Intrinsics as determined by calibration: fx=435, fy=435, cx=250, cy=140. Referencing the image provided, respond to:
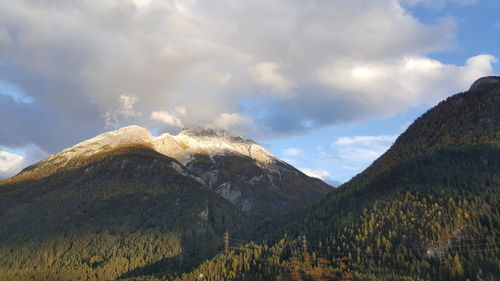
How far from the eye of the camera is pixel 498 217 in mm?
188000

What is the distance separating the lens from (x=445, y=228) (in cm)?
19350

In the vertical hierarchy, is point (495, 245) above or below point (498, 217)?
below

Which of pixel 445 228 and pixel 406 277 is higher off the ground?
pixel 445 228

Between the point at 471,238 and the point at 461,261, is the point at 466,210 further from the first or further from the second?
the point at 461,261

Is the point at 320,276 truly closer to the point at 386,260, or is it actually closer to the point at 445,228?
the point at 386,260

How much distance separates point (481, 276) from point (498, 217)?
4464 cm

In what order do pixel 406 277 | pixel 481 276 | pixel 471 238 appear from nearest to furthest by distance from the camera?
1. pixel 481 276
2. pixel 406 277
3. pixel 471 238

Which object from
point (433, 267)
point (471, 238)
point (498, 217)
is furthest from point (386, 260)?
point (498, 217)

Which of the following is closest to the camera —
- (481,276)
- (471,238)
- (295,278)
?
(481,276)

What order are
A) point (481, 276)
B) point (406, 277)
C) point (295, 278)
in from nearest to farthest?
point (481, 276) < point (406, 277) < point (295, 278)

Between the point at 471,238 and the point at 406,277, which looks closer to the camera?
the point at 406,277

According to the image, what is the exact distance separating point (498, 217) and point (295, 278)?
302 feet

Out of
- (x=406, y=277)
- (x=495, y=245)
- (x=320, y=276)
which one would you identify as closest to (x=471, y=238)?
(x=495, y=245)

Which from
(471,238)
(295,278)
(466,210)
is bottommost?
(295,278)
